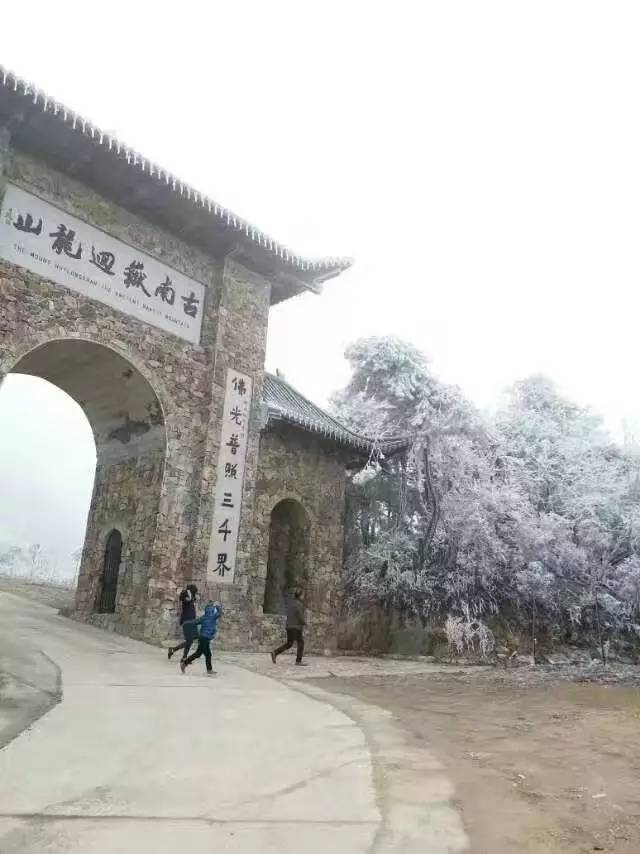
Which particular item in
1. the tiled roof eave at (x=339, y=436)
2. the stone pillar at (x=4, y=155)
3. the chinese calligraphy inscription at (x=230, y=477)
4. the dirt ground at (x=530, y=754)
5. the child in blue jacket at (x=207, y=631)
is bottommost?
the dirt ground at (x=530, y=754)

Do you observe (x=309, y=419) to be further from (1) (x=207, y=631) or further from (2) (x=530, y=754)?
(2) (x=530, y=754)

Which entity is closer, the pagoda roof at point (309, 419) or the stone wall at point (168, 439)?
the stone wall at point (168, 439)

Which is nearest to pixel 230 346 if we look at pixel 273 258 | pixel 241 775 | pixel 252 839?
pixel 273 258

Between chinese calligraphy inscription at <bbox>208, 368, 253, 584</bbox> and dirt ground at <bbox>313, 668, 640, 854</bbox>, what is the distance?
3385 mm

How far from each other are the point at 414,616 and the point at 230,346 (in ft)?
22.1

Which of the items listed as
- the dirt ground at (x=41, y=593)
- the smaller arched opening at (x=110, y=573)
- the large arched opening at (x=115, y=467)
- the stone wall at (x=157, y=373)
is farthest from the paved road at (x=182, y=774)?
the dirt ground at (x=41, y=593)

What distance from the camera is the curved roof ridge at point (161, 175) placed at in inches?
340

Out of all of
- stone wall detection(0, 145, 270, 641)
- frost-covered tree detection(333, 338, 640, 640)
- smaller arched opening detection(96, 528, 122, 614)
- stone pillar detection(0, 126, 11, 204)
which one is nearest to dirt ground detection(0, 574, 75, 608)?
smaller arched opening detection(96, 528, 122, 614)

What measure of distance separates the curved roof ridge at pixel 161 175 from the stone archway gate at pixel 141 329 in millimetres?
25

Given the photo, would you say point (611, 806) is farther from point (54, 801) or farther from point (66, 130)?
point (66, 130)

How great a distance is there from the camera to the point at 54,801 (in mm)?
3018

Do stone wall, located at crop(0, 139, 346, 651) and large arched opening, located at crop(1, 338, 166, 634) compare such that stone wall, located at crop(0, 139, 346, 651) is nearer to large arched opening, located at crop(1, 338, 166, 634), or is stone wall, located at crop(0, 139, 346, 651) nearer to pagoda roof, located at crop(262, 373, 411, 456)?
large arched opening, located at crop(1, 338, 166, 634)

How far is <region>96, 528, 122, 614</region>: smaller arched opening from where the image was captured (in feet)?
39.0

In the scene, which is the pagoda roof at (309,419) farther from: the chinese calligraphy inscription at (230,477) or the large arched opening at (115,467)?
the large arched opening at (115,467)
